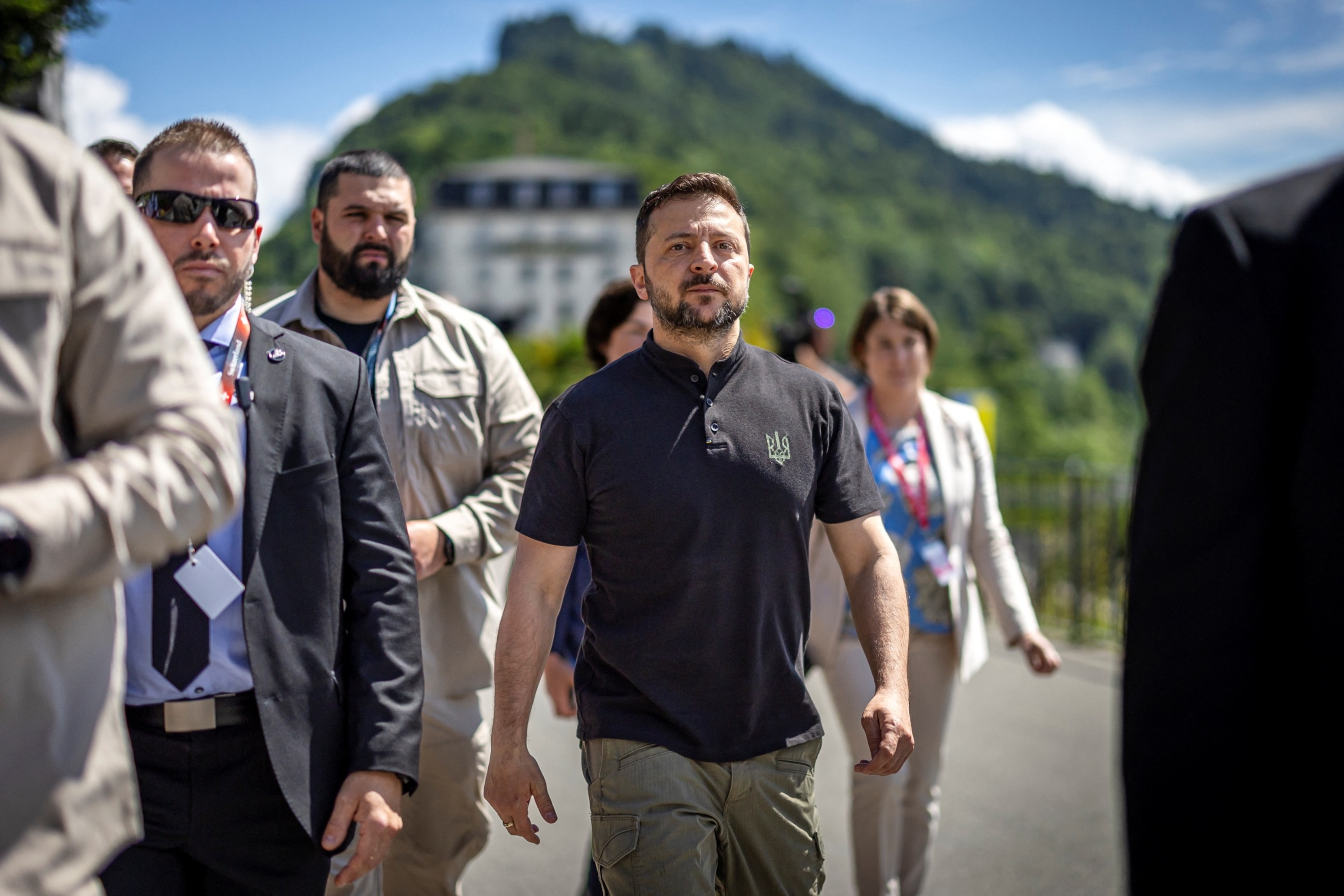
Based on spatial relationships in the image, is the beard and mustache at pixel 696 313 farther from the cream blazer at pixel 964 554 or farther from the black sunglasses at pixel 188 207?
the cream blazer at pixel 964 554

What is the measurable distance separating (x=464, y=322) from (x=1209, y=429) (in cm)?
296

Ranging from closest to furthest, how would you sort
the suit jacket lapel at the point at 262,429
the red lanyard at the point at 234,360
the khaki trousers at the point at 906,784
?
the suit jacket lapel at the point at 262,429, the red lanyard at the point at 234,360, the khaki trousers at the point at 906,784

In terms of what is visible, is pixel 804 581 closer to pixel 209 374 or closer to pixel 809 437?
pixel 809 437

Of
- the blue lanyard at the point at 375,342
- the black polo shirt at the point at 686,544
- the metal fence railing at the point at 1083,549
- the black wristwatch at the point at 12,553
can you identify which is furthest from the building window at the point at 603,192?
the black wristwatch at the point at 12,553

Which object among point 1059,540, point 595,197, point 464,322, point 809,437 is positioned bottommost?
point 1059,540

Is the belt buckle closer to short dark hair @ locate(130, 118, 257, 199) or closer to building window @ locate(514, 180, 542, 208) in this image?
short dark hair @ locate(130, 118, 257, 199)

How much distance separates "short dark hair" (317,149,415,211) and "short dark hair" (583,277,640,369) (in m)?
1.04

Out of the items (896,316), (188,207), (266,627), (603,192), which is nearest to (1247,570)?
(266,627)

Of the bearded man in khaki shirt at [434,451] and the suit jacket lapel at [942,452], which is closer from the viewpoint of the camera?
the bearded man in khaki shirt at [434,451]

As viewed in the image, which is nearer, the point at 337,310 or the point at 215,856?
the point at 215,856

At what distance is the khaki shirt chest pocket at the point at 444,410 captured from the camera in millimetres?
3939

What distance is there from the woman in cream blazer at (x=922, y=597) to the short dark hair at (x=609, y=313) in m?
1.04

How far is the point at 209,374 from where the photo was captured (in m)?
1.81

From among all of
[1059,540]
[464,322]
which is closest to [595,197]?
[1059,540]
